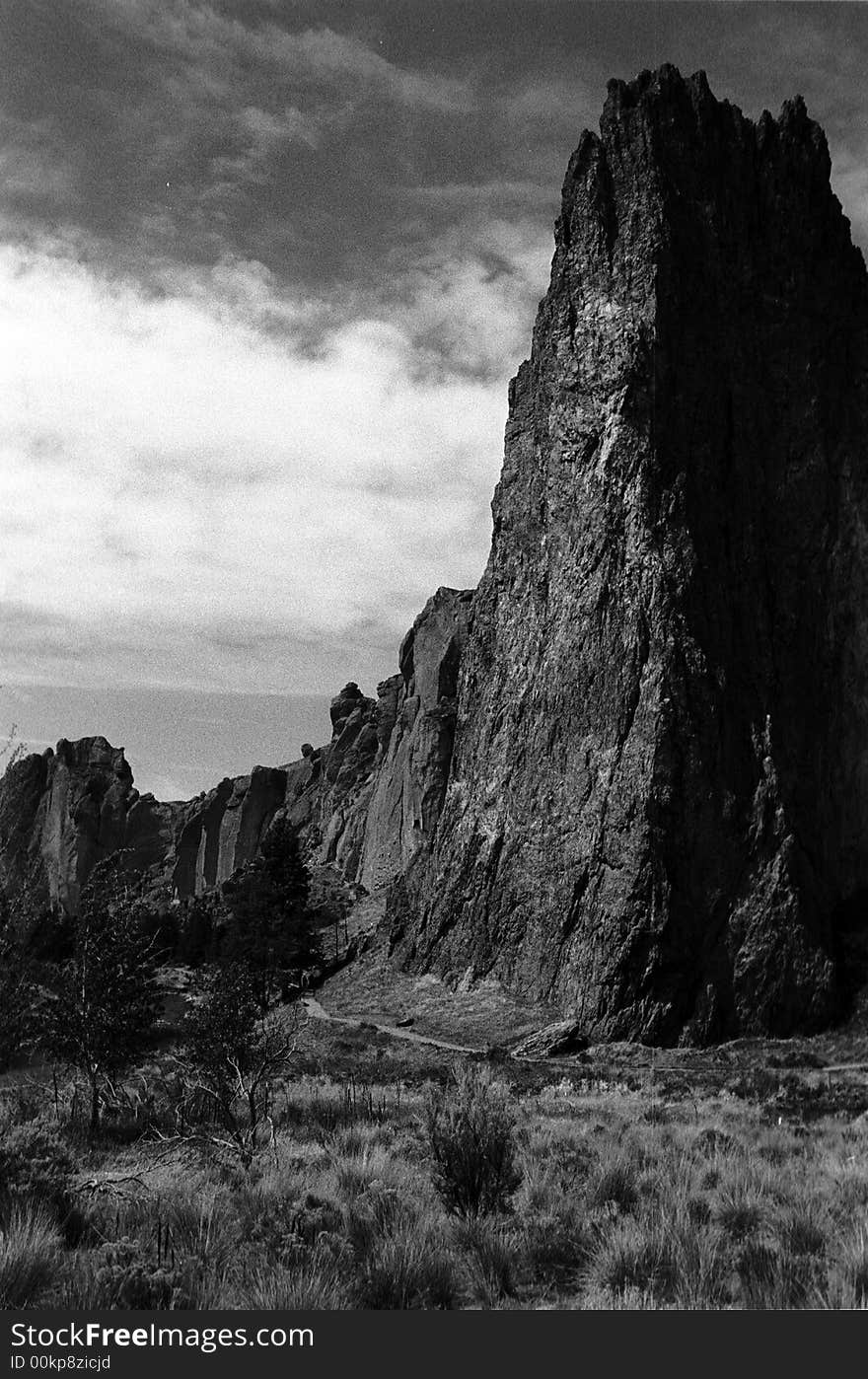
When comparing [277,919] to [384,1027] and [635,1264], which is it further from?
[635,1264]

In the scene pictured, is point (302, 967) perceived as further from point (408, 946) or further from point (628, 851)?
point (628, 851)

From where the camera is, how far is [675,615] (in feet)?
157

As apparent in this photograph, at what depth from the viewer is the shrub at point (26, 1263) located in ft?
21.5

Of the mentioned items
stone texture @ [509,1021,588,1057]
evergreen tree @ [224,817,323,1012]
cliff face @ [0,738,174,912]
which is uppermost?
cliff face @ [0,738,174,912]

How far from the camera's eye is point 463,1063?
116 ft

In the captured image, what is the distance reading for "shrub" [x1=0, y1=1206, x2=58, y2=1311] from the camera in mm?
6547

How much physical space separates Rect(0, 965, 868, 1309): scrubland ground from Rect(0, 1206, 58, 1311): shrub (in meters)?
0.02

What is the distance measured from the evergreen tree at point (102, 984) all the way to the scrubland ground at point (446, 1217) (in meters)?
2.94

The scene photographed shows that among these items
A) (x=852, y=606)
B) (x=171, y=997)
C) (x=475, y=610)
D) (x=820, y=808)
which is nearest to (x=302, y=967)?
(x=171, y=997)

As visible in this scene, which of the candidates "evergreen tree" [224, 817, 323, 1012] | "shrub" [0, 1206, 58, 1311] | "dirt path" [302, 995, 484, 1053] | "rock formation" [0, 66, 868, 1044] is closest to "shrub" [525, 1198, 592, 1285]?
"shrub" [0, 1206, 58, 1311]

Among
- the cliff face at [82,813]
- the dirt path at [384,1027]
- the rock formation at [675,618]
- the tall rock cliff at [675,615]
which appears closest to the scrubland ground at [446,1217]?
the dirt path at [384,1027]

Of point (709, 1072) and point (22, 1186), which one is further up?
point (22, 1186)

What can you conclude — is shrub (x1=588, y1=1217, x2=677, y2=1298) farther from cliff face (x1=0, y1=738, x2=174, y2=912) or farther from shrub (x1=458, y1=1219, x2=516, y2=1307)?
cliff face (x1=0, y1=738, x2=174, y2=912)

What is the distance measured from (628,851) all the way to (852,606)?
2251 centimetres
